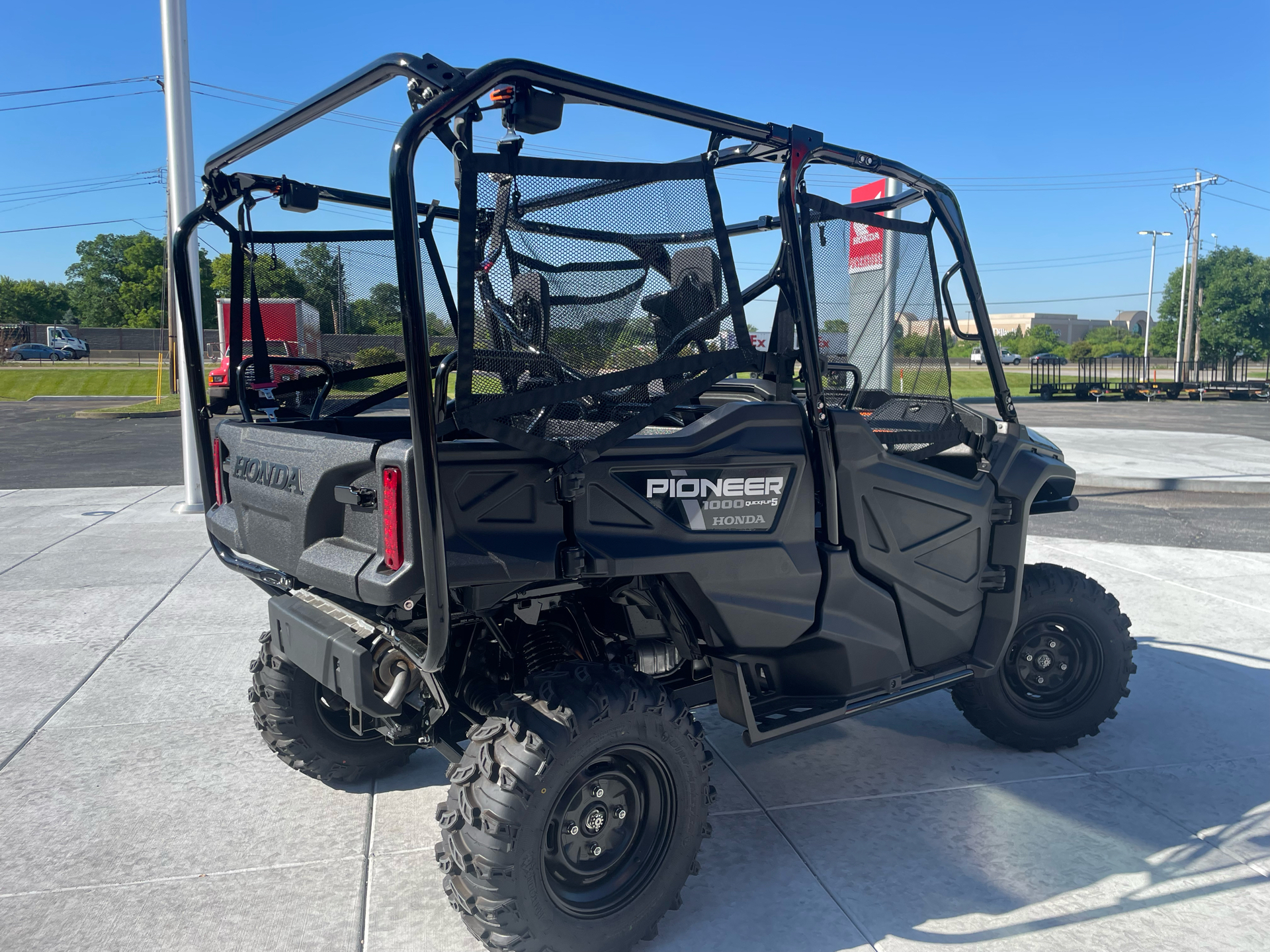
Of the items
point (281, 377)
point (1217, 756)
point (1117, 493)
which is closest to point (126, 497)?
point (281, 377)

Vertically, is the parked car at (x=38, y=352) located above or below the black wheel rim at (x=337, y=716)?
above

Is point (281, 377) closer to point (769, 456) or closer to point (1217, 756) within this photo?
point (769, 456)

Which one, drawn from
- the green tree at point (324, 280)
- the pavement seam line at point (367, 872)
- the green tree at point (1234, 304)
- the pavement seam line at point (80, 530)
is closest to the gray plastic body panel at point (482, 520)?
the pavement seam line at point (367, 872)

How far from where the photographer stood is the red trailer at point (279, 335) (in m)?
3.71

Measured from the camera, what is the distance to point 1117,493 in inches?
455

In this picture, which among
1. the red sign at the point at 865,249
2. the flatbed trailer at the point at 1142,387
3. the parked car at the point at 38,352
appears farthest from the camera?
the parked car at the point at 38,352

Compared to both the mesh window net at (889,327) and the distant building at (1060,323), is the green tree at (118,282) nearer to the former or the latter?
the mesh window net at (889,327)

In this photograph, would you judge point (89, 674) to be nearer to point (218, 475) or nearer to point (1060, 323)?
point (218, 475)

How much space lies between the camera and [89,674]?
16.0 feet

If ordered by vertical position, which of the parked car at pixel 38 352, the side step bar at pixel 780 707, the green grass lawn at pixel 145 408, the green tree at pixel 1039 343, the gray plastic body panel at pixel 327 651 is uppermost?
the green tree at pixel 1039 343

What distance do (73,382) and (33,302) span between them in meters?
59.0

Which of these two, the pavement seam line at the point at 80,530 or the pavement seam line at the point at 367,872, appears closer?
the pavement seam line at the point at 367,872

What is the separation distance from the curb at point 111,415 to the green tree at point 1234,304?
63459 mm

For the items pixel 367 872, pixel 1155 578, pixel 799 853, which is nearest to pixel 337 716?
pixel 367 872
